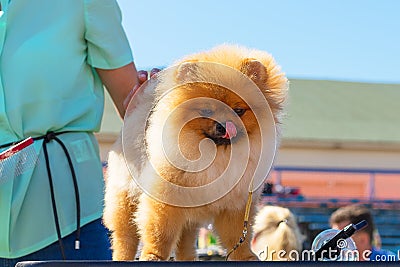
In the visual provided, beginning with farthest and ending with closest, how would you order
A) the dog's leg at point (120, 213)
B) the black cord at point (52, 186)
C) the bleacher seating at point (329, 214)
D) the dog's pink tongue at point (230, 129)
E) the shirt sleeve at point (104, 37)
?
the bleacher seating at point (329, 214)
the shirt sleeve at point (104, 37)
the black cord at point (52, 186)
the dog's leg at point (120, 213)
the dog's pink tongue at point (230, 129)

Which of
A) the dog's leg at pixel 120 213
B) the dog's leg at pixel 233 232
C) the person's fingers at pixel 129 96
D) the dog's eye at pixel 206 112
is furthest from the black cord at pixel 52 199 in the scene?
the dog's eye at pixel 206 112

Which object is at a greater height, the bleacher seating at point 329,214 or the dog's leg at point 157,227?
the dog's leg at point 157,227

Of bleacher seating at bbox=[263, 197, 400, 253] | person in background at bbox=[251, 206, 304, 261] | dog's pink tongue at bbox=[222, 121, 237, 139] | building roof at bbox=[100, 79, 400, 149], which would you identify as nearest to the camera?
dog's pink tongue at bbox=[222, 121, 237, 139]

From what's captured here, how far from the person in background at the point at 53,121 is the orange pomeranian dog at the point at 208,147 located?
0.93 ft

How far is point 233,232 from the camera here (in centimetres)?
151

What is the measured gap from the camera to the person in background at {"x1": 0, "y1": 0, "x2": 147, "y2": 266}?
1.69 meters

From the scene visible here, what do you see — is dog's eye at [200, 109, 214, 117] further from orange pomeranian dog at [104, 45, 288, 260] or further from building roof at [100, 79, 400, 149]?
building roof at [100, 79, 400, 149]

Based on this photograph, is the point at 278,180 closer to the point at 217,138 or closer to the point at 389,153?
the point at 389,153

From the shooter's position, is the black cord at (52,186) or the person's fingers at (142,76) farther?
the person's fingers at (142,76)

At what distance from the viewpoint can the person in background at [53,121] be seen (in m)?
1.69

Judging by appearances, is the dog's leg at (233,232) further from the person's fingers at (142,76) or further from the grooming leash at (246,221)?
the person's fingers at (142,76)

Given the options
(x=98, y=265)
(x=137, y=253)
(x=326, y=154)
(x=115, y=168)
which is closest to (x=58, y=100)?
(x=115, y=168)

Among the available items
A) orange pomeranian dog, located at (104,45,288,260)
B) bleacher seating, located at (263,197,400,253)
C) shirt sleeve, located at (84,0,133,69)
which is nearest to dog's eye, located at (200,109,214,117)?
orange pomeranian dog, located at (104,45,288,260)

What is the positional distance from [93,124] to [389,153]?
1071 centimetres
